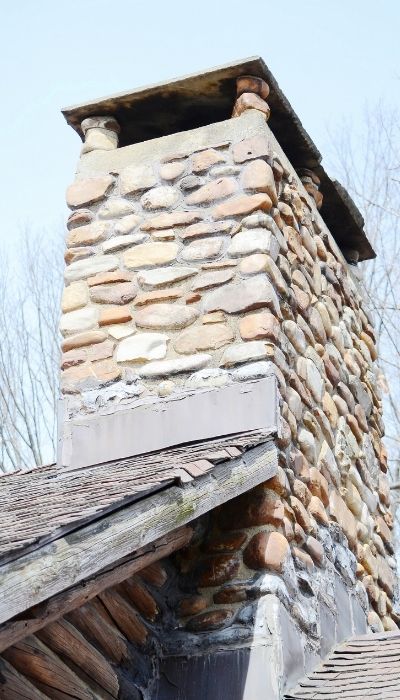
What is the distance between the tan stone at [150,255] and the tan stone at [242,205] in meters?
0.24

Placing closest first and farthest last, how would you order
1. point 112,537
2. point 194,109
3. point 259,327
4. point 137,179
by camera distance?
1. point 112,537
2. point 259,327
3. point 137,179
4. point 194,109

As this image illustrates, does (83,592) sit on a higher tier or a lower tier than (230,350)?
lower

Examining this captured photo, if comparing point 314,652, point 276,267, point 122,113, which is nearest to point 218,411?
point 276,267

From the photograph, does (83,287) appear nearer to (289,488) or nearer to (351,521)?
(289,488)

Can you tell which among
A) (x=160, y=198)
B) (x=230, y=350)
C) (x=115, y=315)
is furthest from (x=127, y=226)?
(x=230, y=350)

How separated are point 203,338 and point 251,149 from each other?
889 mm

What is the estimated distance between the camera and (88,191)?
4.33 metres

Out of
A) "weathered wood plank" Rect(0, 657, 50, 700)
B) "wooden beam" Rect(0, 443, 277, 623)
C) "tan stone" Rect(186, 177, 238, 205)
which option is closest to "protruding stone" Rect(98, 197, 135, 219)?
"tan stone" Rect(186, 177, 238, 205)

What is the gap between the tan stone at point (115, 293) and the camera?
4082mm

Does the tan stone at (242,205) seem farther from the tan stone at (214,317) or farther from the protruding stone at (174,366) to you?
the protruding stone at (174,366)

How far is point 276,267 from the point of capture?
4.07m

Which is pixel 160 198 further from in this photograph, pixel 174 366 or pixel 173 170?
pixel 174 366

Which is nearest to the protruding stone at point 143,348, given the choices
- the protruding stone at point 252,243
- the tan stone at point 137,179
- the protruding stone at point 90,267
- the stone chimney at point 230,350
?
the stone chimney at point 230,350

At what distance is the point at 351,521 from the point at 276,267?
1.22 metres
